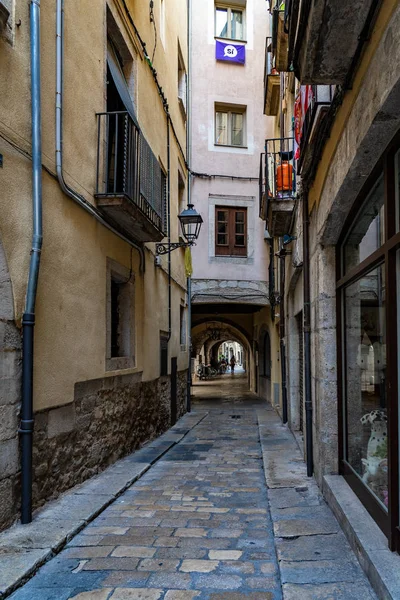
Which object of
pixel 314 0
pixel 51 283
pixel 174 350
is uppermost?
pixel 314 0

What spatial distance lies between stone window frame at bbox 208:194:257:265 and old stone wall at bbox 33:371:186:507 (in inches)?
275

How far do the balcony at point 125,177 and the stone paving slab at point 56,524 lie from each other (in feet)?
10.6

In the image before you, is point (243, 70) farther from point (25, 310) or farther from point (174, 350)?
point (25, 310)

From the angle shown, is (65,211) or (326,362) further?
(65,211)

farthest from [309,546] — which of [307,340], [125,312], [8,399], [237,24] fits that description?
[237,24]

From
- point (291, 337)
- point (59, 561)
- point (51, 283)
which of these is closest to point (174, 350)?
point (291, 337)

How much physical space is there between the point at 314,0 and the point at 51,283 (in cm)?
329

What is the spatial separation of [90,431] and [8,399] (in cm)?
198

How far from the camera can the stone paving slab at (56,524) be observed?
3494mm

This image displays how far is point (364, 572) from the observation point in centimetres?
337

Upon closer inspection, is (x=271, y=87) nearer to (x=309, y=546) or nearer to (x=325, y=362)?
(x=325, y=362)

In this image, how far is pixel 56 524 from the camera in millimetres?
4301

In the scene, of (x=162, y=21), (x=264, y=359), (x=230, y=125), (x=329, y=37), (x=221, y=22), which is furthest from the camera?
(x=264, y=359)

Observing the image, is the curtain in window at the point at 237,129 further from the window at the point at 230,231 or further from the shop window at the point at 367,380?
the shop window at the point at 367,380
